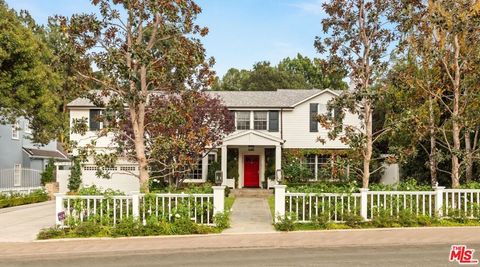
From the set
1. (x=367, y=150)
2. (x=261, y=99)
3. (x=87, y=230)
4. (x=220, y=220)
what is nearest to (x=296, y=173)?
(x=261, y=99)

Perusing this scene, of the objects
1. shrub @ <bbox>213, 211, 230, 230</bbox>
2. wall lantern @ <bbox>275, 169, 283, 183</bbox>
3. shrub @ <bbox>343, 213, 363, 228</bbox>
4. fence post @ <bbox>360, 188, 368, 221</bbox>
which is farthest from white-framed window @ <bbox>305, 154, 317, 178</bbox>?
shrub @ <bbox>213, 211, 230, 230</bbox>

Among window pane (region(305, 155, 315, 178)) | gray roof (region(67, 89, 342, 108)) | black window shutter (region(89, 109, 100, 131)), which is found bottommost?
window pane (region(305, 155, 315, 178))

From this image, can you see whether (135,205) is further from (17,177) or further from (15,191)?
(17,177)

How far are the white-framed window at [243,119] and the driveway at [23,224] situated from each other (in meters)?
14.1

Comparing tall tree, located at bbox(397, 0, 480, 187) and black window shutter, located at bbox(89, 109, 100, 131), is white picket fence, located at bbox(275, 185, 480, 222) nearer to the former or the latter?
tall tree, located at bbox(397, 0, 480, 187)

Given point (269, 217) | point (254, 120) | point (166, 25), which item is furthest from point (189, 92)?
point (254, 120)

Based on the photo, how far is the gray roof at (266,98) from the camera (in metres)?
30.8

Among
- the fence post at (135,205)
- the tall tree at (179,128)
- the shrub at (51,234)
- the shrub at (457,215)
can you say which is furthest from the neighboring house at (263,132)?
the shrub at (51,234)

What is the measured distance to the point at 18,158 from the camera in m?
33.1

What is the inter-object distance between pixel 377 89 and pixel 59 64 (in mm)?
9734

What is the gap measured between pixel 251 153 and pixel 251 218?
14.2 meters

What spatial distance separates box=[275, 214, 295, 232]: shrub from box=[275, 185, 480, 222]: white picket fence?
13 centimetres

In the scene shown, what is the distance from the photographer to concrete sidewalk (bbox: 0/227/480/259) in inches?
426

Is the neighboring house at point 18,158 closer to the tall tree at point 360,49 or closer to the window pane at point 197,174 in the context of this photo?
the window pane at point 197,174
